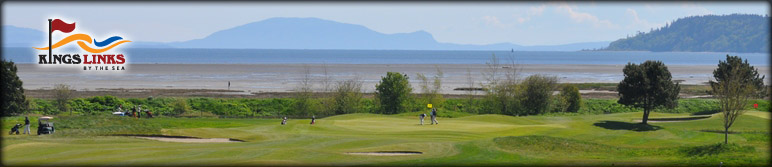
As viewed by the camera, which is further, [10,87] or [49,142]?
[10,87]

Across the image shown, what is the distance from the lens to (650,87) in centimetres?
5797

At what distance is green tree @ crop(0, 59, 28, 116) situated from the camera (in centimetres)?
5500

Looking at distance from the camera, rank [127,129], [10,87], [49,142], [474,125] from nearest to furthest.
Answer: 1. [49,142]
2. [127,129]
3. [474,125]
4. [10,87]

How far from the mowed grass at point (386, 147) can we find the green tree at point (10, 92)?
662 cm

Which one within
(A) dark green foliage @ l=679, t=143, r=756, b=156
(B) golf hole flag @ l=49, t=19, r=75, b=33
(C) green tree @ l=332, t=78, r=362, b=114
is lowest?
(A) dark green foliage @ l=679, t=143, r=756, b=156

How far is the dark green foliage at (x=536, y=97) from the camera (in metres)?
68.2

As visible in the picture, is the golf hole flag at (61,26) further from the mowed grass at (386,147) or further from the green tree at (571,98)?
the green tree at (571,98)

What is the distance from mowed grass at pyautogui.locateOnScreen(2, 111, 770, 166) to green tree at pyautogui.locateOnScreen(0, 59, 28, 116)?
662 cm

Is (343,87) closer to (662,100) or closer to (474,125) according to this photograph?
(474,125)

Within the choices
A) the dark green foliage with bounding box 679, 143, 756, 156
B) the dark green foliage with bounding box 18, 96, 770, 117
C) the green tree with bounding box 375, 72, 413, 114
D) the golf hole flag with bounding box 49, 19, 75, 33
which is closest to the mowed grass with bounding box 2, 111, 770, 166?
the dark green foliage with bounding box 679, 143, 756, 156

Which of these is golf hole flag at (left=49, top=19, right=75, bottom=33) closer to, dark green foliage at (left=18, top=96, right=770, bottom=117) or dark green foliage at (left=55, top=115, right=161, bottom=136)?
dark green foliage at (left=55, top=115, right=161, bottom=136)

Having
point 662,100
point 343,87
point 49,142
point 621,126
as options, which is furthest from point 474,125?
point 49,142

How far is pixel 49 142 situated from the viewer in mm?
36125

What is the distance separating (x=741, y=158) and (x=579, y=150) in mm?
7468
